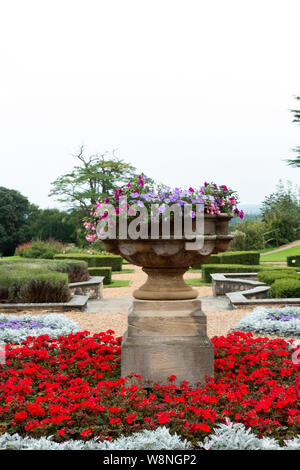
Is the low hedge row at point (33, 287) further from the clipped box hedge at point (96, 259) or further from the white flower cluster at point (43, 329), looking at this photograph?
the clipped box hedge at point (96, 259)

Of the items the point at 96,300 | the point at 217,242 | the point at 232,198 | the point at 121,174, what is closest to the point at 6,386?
the point at 217,242

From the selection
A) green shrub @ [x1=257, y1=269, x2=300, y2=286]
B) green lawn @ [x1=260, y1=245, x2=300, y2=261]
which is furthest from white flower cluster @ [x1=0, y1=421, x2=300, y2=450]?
green lawn @ [x1=260, y1=245, x2=300, y2=261]

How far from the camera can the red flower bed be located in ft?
10.2

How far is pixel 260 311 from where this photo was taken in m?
7.37

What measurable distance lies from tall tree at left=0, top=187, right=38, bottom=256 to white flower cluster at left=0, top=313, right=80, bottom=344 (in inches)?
1385

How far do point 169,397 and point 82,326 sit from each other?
12.4ft

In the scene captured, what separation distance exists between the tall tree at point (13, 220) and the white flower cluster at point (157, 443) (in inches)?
1550

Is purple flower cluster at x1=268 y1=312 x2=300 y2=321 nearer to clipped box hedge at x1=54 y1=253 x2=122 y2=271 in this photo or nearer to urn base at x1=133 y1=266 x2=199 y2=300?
urn base at x1=133 y1=266 x2=199 y2=300

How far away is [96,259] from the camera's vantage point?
1806 cm

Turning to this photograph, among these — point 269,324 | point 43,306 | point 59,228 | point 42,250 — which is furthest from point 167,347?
point 59,228

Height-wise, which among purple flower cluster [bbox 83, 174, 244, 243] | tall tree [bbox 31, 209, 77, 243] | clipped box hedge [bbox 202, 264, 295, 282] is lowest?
clipped box hedge [bbox 202, 264, 295, 282]

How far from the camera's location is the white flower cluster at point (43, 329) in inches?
235

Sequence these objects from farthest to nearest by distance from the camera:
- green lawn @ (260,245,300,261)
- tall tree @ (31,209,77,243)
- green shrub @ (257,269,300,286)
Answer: tall tree @ (31,209,77,243) < green lawn @ (260,245,300,261) < green shrub @ (257,269,300,286)
